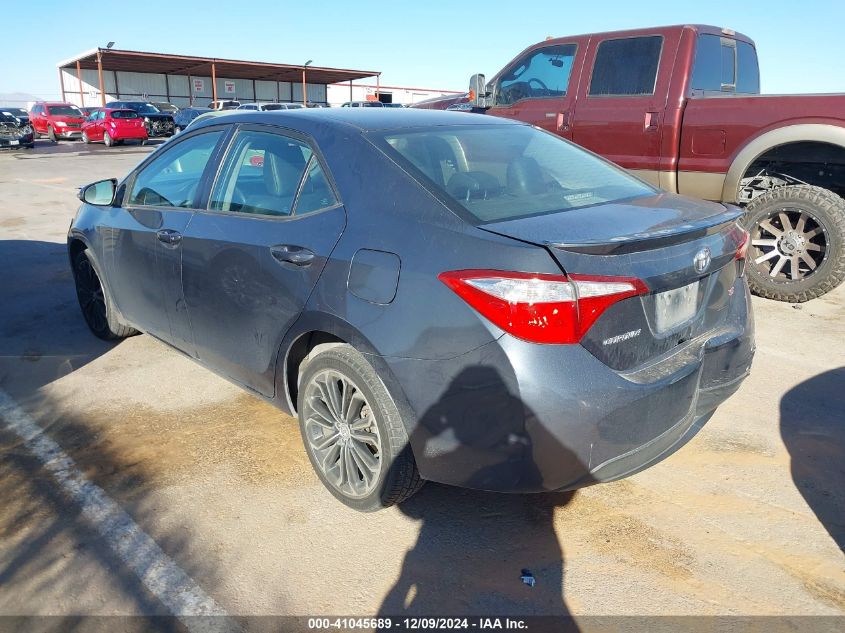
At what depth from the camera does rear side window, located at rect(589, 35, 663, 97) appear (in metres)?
6.34

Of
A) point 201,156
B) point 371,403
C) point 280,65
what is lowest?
point 371,403

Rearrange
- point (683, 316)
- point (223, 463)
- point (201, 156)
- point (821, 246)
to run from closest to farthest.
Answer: point (683, 316) < point (223, 463) < point (201, 156) < point (821, 246)

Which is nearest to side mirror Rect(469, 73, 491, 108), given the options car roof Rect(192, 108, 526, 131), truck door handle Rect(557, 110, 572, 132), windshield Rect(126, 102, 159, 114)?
truck door handle Rect(557, 110, 572, 132)

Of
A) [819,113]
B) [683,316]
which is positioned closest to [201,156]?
[683,316]

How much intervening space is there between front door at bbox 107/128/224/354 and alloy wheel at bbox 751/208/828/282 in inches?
185

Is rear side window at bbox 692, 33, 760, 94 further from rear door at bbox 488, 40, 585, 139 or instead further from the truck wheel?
the truck wheel

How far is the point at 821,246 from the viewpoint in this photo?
5.74 metres

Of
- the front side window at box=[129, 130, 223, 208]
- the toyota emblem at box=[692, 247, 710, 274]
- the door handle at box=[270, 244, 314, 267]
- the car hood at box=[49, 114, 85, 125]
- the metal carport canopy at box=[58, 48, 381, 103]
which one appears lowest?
the car hood at box=[49, 114, 85, 125]

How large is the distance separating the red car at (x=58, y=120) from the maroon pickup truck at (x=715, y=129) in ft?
101

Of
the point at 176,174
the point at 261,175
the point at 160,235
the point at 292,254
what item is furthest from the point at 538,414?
the point at 176,174

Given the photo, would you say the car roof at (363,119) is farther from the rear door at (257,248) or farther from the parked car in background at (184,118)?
the parked car in background at (184,118)

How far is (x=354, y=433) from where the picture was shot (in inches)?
112

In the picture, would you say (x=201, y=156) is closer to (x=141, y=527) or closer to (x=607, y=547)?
(x=141, y=527)

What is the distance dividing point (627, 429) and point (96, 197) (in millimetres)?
3779
